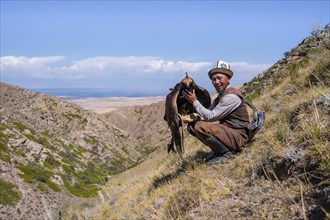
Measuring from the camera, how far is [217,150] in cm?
714

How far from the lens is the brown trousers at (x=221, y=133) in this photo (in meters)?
6.87

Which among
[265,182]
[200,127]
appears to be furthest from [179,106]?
[265,182]

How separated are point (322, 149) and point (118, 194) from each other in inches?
321

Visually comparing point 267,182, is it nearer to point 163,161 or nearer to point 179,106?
point 179,106

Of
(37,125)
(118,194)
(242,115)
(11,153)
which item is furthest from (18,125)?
(242,115)

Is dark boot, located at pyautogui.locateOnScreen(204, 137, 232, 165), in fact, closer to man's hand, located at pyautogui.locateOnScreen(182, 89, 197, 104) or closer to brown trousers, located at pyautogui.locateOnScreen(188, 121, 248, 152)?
brown trousers, located at pyautogui.locateOnScreen(188, 121, 248, 152)

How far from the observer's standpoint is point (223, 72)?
22.7 feet

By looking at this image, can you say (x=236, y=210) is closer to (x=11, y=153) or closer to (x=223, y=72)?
(x=223, y=72)

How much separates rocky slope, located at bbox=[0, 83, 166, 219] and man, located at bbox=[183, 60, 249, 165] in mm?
30249

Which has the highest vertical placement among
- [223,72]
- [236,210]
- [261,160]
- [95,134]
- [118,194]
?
[223,72]

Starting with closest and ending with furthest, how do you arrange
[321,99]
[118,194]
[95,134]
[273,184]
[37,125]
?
1. [273,184]
2. [321,99]
3. [118,194]
4. [37,125]
5. [95,134]

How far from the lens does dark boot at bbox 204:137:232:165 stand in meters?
6.92

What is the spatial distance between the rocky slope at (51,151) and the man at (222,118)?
30249 millimetres

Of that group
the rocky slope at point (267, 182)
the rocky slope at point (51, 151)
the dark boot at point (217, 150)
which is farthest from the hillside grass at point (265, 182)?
the rocky slope at point (51, 151)
